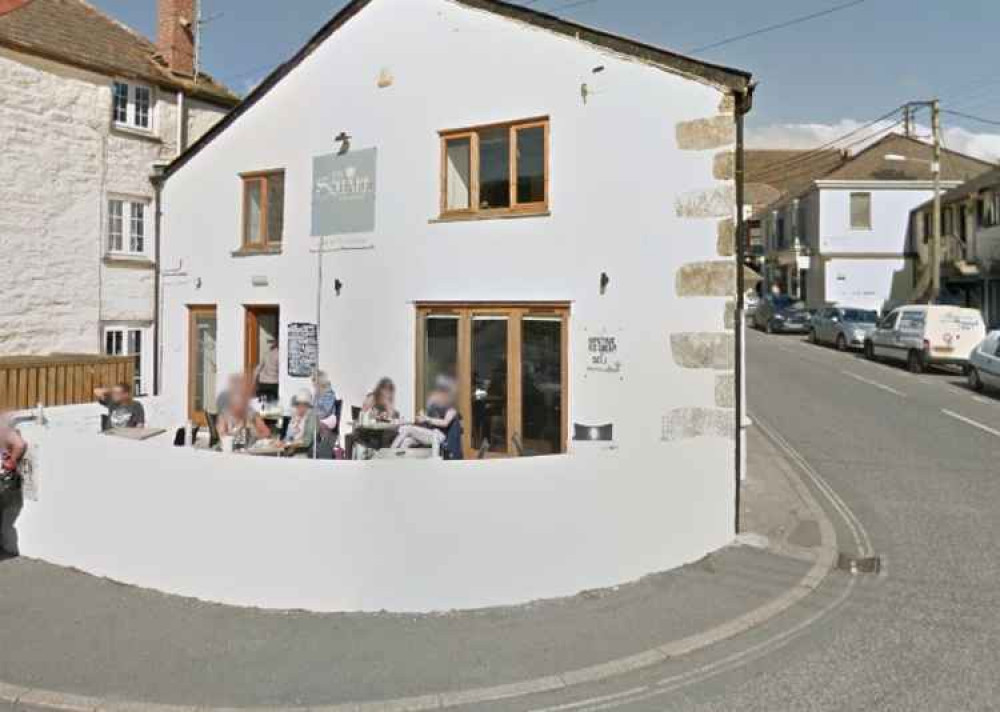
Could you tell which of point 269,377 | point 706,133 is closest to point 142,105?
point 269,377

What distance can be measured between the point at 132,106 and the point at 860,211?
34076 millimetres

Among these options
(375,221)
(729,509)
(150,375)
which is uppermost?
(375,221)

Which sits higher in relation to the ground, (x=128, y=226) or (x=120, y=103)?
(x=120, y=103)

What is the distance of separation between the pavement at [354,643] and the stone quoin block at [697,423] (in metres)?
1.73

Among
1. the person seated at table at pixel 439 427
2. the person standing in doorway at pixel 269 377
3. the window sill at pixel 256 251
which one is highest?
the window sill at pixel 256 251

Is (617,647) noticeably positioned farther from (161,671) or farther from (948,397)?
(948,397)

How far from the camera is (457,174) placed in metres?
9.27

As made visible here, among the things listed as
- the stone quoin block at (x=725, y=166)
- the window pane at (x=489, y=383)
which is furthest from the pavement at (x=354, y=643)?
the stone quoin block at (x=725, y=166)

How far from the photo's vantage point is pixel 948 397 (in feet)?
50.7

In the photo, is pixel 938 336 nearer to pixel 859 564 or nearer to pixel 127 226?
pixel 859 564

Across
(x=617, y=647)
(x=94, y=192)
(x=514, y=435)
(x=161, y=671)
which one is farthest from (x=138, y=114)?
A: (x=617, y=647)

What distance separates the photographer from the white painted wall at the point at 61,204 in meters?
11.8

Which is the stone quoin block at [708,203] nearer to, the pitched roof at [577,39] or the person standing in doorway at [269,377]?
the pitched roof at [577,39]

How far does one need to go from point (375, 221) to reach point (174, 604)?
5930 millimetres
